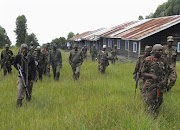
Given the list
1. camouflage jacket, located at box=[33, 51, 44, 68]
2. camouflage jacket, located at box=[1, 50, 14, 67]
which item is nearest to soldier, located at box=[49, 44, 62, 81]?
camouflage jacket, located at box=[33, 51, 44, 68]

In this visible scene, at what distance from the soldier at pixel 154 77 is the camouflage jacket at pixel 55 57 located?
19.1ft

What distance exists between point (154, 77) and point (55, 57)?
248 inches

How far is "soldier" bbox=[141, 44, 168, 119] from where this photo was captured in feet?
15.9

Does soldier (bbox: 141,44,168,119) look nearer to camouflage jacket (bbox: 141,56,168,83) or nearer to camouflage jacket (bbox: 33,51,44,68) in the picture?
camouflage jacket (bbox: 141,56,168,83)

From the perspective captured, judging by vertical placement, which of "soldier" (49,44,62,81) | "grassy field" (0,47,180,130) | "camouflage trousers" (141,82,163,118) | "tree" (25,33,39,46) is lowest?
"grassy field" (0,47,180,130)

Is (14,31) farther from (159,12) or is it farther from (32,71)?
(32,71)

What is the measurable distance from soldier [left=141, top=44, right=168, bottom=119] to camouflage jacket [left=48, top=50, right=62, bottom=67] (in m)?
5.84

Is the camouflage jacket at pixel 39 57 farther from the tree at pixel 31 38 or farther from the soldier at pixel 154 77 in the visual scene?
the tree at pixel 31 38

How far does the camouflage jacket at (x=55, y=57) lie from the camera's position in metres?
10.2

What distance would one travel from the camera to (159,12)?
44344mm

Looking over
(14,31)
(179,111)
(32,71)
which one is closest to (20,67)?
(32,71)

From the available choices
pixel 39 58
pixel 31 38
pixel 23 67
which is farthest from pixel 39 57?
pixel 31 38

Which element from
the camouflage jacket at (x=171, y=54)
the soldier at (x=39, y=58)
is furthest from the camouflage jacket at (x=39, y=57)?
the camouflage jacket at (x=171, y=54)

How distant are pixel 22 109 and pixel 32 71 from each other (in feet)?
3.96
